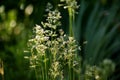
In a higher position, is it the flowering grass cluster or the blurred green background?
the blurred green background

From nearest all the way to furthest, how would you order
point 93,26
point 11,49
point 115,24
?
point 11,49, point 93,26, point 115,24

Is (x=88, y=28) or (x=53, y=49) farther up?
(x=88, y=28)

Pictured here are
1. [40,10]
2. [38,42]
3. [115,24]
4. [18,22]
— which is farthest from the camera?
[115,24]

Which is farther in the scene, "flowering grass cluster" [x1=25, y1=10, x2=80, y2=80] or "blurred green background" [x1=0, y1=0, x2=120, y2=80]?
"blurred green background" [x1=0, y1=0, x2=120, y2=80]

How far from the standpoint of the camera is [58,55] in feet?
7.39

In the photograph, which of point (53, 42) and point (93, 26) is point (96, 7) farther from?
point (53, 42)

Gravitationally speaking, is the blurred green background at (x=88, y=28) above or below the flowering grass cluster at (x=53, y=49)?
above

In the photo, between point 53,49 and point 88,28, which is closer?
point 53,49

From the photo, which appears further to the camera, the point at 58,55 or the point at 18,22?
the point at 18,22

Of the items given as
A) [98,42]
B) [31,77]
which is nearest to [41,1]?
[31,77]

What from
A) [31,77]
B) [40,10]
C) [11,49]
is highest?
[40,10]

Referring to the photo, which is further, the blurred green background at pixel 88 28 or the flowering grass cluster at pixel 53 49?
the blurred green background at pixel 88 28

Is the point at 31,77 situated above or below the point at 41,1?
below

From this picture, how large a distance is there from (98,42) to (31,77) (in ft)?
5.59
